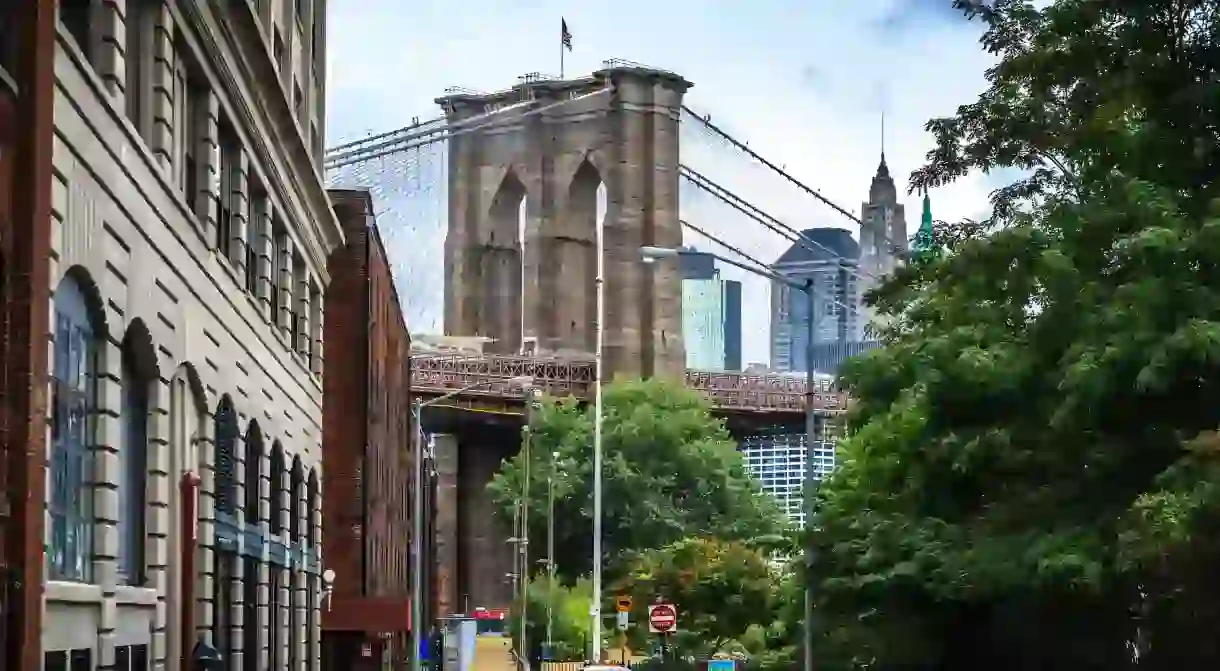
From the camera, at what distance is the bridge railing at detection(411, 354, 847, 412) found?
13775 centimetres

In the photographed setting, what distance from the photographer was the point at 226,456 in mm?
32094

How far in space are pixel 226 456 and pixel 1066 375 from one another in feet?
43.5

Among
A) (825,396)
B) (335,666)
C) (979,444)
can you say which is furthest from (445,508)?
(979,444)

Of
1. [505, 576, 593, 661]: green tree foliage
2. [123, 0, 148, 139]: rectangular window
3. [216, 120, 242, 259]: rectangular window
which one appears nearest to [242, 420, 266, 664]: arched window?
[216, 120, 242, 259]: rectangular window

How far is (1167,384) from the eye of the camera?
22.5 m

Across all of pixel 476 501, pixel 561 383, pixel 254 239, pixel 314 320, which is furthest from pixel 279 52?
pixel 476 501

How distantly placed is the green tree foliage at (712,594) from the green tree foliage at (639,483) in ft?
156

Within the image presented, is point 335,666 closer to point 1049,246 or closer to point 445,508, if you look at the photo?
point 1049,246

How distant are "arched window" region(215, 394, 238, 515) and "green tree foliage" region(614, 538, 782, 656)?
3484 centimetres

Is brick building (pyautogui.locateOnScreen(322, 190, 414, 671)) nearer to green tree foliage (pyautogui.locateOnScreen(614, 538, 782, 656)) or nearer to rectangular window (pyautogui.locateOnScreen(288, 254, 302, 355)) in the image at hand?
rectangular window (pyautogui.locateOnScreen(288, 254, 302, 355))

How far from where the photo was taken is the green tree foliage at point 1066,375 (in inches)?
902

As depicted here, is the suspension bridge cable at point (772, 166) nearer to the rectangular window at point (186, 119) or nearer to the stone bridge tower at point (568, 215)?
the stone bridge tower at point (568, 215)

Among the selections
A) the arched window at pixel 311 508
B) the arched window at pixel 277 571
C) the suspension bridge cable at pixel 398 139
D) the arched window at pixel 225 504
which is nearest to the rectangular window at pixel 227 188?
the arched window at pixel 225 504

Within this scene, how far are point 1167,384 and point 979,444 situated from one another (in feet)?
11.5
